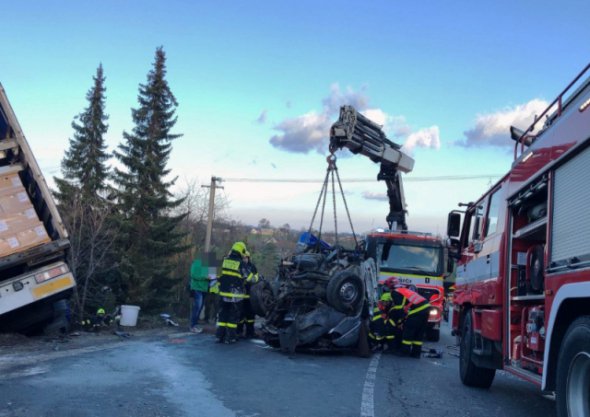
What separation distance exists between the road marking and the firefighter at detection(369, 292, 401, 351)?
62cm

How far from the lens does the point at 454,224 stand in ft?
30.7

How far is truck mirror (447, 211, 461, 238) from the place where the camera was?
9.27 m

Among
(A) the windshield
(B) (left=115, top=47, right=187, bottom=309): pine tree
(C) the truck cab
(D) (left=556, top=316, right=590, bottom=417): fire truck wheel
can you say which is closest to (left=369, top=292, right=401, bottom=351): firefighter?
(C) the truck cab

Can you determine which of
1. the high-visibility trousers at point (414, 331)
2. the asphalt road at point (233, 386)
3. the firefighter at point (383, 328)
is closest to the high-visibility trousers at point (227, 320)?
the asphalt road at point (233, 386)

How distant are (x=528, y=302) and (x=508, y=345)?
0.52 m

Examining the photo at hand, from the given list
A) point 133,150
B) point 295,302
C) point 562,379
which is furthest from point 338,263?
point 133,150

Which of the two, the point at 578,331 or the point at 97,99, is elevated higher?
the point at 97,99

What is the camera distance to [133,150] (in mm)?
26688

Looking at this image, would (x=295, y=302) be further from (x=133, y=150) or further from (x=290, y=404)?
(x=133, y=150)

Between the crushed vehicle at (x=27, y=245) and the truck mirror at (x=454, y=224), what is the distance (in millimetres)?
6118

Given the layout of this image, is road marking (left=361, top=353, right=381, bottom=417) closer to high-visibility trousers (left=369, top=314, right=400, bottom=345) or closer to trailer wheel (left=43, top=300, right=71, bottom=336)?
high-visibility trousers (left=369, top=314, right=400, bottom=345)

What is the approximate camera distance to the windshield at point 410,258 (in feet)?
47.6

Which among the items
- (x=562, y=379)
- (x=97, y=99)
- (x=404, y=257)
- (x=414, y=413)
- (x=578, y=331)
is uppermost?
(x=97, y=99)

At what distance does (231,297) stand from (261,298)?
68 centimetres
